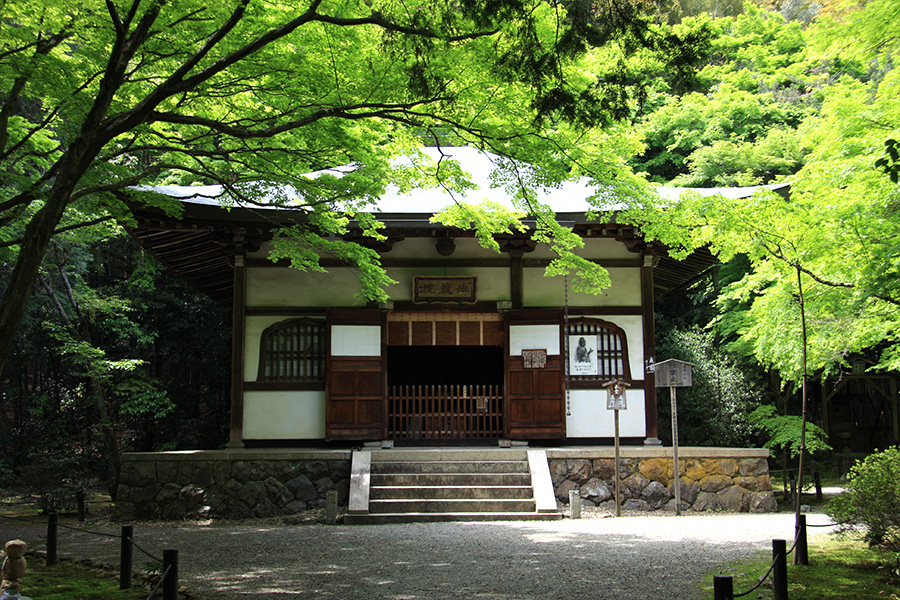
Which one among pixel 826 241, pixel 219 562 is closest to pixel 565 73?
pixel 826 241

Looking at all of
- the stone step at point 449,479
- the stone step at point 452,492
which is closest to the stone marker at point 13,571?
the stone step at point 452,492

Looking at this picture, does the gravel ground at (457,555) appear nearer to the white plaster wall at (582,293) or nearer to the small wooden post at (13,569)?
the small wooden post at (13,569)

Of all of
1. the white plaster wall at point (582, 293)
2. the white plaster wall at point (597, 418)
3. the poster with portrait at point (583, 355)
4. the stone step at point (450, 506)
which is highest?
the white plaster wall at point (582, 293)

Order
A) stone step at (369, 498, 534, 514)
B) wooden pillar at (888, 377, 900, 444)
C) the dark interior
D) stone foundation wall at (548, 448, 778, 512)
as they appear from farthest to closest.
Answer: the dark interior, wooden pillar at (888, 377, 900, 444), stone foundation wall at (548, 448, 778, 512), stone step at (369, 498, 534, 514)

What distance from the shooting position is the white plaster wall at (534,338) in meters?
11.0

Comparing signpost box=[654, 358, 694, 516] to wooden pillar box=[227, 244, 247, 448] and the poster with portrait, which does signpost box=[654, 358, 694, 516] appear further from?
wooden pillar box=[227, 244, 247, 448]

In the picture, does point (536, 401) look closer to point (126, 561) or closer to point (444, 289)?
point (444, 289)

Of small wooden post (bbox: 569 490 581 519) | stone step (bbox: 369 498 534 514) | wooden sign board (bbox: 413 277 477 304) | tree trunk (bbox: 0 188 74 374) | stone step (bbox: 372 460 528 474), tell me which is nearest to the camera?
tree trunk (bbox: 0 188 74 374)

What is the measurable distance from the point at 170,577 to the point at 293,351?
6.70 meters

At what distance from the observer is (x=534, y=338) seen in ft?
36.0

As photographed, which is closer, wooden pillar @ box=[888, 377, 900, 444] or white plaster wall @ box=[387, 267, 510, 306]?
white plaster wall @ box=[387, 267, 510, 306]

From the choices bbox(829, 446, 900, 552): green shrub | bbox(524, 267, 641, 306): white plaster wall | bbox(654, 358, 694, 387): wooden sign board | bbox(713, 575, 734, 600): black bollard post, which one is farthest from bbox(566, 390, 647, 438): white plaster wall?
bbox(713, 575, 734, 600): black bollard post

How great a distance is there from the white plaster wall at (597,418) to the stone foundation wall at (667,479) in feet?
2.30

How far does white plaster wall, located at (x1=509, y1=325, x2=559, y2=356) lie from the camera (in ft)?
35.9
